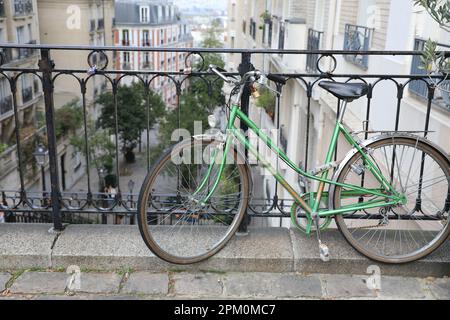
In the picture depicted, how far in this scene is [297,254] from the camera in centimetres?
323

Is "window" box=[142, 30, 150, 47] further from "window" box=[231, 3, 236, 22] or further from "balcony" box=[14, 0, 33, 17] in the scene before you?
"balcony" box=[14, 0, 33, 17]

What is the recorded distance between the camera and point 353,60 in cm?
800

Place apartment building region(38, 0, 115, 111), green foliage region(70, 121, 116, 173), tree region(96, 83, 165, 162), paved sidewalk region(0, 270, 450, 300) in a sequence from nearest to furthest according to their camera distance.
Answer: paved sidewalk region(0, 270, 450, 300), apartment building region(38, 0, 115, 111), green foliage region(70, 121, 116, 173), tree region(96, 83, 165, 162)

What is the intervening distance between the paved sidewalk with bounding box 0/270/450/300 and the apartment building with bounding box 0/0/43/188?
15.2m

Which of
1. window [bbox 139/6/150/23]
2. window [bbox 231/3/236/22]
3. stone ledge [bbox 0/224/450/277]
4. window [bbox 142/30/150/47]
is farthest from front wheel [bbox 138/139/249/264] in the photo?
window [bbox 139/6/150/23]

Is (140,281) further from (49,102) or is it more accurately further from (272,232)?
(49,102)

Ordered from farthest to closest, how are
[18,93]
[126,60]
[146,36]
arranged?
[146,36]
[126,60]
[18,93]

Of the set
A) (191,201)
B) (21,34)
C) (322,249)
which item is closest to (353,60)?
(322,249)

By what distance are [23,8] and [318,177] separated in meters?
19.0

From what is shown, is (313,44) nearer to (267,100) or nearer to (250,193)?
(267,100)

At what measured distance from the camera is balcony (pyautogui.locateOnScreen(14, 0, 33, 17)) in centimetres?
1889

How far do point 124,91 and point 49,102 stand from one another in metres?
24.9

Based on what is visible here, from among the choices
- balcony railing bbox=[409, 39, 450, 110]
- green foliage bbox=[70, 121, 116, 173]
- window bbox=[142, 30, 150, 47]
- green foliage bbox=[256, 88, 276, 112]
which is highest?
balcony railing bbox=[409, 39, 450, 110]

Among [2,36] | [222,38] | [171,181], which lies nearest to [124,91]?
[2,36]
